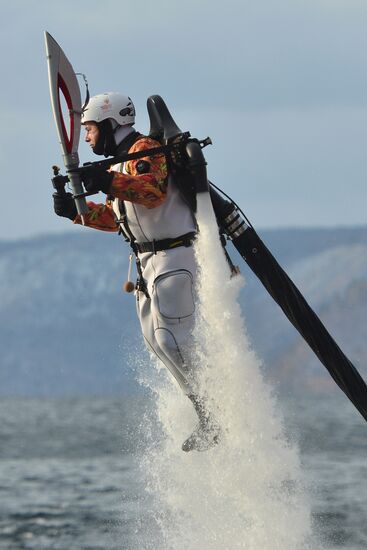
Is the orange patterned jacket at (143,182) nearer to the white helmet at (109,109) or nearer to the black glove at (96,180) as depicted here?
the black glove at (96,180)

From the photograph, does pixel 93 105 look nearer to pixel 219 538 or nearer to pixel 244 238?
Result: pixel 244 238

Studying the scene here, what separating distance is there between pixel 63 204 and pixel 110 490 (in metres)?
35.1

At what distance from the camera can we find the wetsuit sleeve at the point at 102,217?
18625mm

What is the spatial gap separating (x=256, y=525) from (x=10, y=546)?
19281mm

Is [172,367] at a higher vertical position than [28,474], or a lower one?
lower

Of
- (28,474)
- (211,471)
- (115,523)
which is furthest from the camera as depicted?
(28,474)

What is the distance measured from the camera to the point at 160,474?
19.9 meters

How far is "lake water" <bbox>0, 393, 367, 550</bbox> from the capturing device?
35844mm

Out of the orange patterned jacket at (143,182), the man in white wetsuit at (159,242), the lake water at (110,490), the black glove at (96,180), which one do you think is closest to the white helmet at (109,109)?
the man in white wetsuit at (159,242)

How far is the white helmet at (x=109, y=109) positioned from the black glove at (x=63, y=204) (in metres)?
0.99

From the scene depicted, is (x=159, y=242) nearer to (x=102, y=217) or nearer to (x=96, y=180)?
(x=102, y=217)

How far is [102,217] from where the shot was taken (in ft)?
61.6

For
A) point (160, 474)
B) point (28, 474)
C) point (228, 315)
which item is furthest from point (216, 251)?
point (28, 474)

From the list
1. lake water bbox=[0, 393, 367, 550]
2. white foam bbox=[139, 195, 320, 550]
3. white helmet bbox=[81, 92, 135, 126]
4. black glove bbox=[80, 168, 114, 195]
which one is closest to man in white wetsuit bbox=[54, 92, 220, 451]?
white helmet bbox=[81, 92, 135, 126]
